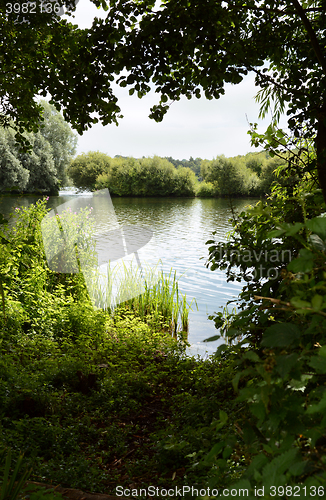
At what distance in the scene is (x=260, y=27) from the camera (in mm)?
2494

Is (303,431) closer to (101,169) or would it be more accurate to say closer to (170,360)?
(170,360)

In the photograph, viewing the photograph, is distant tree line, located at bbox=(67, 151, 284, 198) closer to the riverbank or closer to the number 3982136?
the riverbank

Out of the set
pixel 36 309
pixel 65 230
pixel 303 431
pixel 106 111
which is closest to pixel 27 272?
pixel 36 309

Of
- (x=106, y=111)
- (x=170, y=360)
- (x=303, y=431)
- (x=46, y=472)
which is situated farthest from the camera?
(x=170, y=360)

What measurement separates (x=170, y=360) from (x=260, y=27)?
11.0ft

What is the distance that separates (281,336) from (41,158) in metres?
30.2

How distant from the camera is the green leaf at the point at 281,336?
2.30ft
